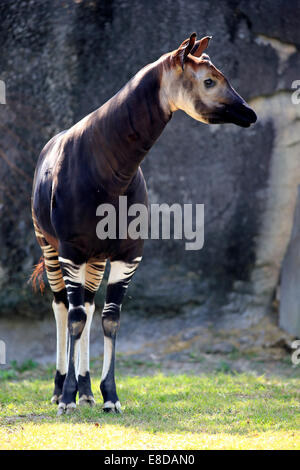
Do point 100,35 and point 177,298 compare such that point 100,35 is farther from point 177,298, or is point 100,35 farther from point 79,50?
point 177,298

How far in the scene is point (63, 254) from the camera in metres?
4.36

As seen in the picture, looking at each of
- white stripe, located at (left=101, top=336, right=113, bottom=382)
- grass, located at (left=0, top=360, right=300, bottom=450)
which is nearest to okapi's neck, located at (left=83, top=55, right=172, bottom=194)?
white stripe, located at (left=101, top=336, right=113, bottom=382)

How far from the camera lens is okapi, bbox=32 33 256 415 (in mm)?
3986

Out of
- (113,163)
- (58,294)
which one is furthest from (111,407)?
(113,163)

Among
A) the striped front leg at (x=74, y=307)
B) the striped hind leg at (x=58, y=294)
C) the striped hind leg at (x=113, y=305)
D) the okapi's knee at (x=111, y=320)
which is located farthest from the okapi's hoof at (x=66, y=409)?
the striped hind leg at (x=58, y=294)

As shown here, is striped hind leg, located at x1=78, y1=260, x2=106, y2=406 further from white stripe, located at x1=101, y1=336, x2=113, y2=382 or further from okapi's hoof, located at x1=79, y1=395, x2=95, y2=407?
white stripe, located at x1=101, y1=336, x2=113, y2=382

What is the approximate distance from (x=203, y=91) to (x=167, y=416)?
2026 mm

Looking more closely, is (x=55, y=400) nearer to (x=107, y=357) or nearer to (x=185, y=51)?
(x=107, y=357)

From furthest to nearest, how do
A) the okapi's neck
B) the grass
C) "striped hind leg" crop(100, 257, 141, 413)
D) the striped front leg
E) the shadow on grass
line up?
"striped hind leg" crop(100, 257, 141, 413), the striped front leg, the okapi's neck, the shadow on grass, the grass

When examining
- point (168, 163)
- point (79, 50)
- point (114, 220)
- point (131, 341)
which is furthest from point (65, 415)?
point (79, 50)

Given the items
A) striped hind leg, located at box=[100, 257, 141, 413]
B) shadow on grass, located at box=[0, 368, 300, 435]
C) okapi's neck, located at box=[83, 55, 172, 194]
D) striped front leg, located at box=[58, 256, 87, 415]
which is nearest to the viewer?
shadow on grass, located at box=[0, 368, 300, 435]

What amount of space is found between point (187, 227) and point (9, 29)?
292 centimetres

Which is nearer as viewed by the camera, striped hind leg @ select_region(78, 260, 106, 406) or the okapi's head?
the okapi's head

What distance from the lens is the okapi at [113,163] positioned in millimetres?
3986
